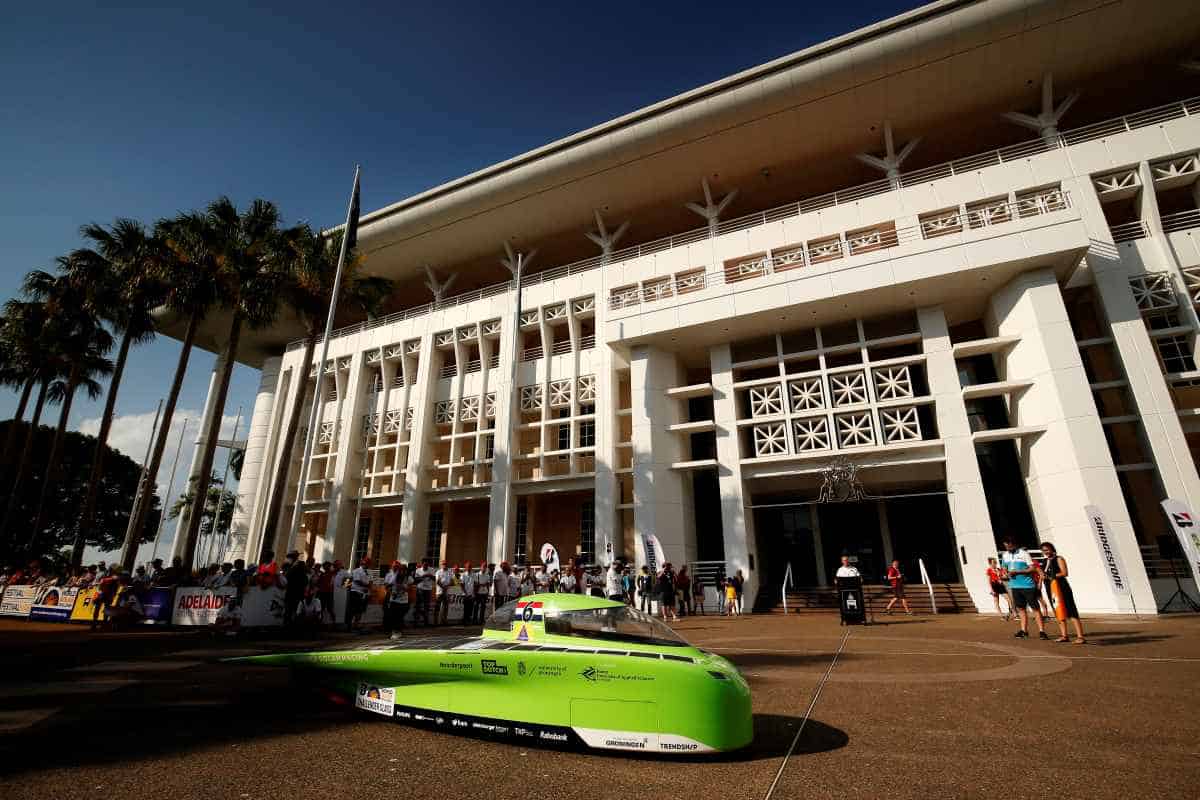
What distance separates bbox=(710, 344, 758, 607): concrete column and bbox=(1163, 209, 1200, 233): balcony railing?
15235 millimetres

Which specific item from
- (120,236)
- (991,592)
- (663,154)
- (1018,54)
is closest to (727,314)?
(663,154)

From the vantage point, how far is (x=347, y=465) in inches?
1202

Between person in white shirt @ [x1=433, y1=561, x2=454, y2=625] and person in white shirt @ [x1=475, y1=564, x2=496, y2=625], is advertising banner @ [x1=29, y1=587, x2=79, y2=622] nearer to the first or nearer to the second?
person in white shirt @ [x1=433, y1=561, x2=454, y2=625]

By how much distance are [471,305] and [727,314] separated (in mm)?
14829

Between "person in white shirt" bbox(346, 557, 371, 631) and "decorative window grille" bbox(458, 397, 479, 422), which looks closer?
"person in white shirt" bbox(346, 557, 371, 631)

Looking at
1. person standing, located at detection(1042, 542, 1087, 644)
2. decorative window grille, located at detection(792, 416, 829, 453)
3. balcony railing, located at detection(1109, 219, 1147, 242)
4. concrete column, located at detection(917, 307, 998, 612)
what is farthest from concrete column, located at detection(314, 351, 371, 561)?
balcony railing, located at detection(1109, 219, 1147, 242)

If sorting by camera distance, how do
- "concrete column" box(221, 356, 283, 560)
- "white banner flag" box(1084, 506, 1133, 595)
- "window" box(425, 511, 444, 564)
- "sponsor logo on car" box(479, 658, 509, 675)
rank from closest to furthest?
"sponsor logo on car" box(479, 658, 509, 675), "white banner flag" box(1084, 506, 1133, 595), "window" box(425, 511, 444, 564), "concrete column" box(221, 356, 283, 560)

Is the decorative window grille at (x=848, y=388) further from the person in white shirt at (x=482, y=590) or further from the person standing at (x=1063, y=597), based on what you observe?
the person in white shirt at (x=482, y=590)

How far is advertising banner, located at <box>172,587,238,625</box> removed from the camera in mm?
14703

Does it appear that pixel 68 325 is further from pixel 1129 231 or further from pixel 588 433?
pixel 1129 231

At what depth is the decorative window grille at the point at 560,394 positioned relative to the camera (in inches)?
1052

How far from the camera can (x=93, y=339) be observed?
28516 mm

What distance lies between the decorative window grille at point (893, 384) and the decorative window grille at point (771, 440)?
3475mm

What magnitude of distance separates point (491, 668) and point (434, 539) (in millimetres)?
27159
